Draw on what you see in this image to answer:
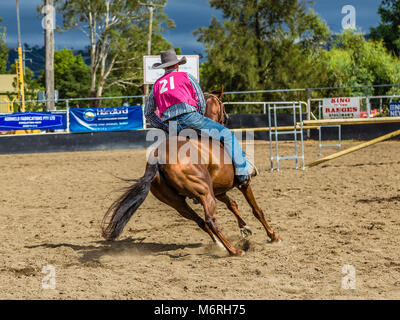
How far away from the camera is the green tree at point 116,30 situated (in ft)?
126

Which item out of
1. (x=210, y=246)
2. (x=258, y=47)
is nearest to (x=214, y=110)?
(x=210, y=246)

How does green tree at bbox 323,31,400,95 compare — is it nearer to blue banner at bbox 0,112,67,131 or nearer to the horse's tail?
blue banner at bbox 0,112,67,131

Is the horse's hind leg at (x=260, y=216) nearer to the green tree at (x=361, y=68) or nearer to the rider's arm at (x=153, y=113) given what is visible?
the rider's arm at (x=153, y=113)

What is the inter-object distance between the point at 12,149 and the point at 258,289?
57.4 ft

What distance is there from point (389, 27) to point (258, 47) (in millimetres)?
22759

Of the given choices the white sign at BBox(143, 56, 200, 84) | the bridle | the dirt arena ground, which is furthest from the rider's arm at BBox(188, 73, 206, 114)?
the white sign at BBox(143, 56, 200, 84)

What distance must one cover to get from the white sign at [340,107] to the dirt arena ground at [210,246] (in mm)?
8110

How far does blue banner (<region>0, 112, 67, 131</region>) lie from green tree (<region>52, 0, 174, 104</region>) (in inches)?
792

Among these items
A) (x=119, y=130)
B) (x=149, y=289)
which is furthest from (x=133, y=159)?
(x=149, y=289)

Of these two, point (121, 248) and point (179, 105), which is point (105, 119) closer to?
point (121, 248)

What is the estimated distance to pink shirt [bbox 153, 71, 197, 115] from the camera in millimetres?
5234

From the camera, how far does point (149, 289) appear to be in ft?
13.7

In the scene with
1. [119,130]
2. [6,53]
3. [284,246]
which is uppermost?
[6,53]
